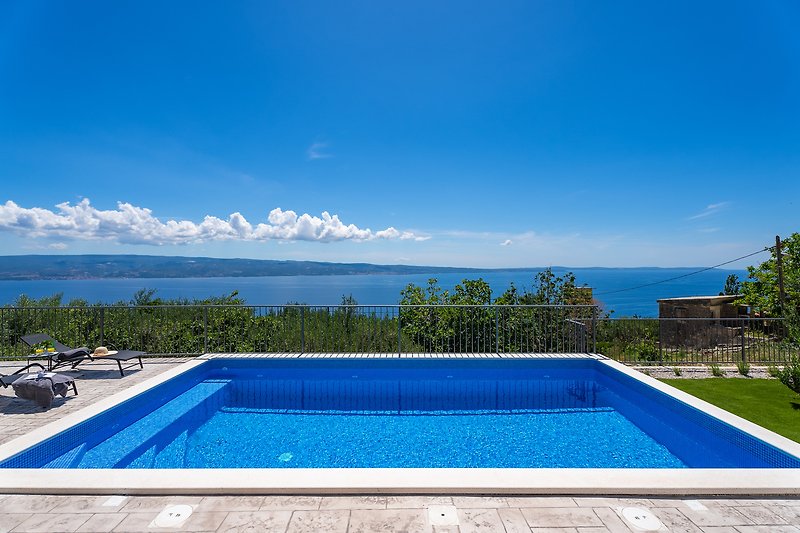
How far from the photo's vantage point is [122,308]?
8023mm

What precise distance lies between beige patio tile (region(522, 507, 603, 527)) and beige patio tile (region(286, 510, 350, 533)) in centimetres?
115

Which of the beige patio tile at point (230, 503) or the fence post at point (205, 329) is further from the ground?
the fence post at point (205, 329)

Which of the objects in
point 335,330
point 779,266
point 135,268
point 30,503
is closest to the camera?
point 30,503

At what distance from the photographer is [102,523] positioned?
2.52 m

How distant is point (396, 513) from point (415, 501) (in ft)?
0.63

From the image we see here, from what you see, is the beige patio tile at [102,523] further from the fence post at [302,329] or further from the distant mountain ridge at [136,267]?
the distant mountain ridge at [136,267]

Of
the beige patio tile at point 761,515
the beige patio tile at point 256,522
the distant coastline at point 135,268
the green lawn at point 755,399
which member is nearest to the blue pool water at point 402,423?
the green lawn at point 755,399

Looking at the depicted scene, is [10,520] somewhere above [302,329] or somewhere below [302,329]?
below

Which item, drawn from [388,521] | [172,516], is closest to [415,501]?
[388,521]

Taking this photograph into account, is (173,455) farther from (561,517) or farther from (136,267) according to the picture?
(136,267)

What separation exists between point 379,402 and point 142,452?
3.26 meters

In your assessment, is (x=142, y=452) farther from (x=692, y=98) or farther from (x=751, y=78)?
(x=751, y=78)

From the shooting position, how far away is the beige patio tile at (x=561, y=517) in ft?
8.15

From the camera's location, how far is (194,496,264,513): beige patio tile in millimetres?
2656
